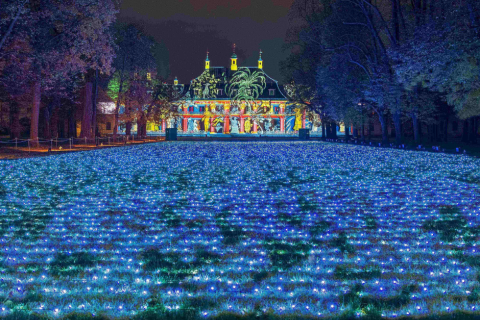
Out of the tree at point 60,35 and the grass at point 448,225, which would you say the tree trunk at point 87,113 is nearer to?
the tree at point 60,35

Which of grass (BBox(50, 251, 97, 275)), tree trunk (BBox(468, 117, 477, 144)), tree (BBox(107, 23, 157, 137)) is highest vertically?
tree (BBox(107, 23, 157, 137))

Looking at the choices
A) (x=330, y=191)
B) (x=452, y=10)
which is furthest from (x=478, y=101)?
(x=330, y=191)

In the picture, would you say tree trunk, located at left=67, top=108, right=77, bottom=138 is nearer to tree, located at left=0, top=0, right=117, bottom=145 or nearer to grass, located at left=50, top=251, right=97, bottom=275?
tree, located at left=0, top=0, right=117, bottom=145

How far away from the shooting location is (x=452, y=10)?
66.1 ft

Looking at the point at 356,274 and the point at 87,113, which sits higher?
the point at 87,113

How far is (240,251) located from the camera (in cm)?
577

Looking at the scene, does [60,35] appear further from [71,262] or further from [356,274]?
[356,274]

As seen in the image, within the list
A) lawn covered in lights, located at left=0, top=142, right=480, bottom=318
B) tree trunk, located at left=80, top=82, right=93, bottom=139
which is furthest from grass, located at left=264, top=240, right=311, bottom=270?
tree trunk, located at left=80, top=82, right=93, bottom=139

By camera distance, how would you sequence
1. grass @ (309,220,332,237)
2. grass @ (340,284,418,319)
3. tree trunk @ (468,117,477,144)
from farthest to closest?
tree trunk @ (468,117,477,144) → grass @ (309,220,332,237) → grass @ (340,284,418,319)

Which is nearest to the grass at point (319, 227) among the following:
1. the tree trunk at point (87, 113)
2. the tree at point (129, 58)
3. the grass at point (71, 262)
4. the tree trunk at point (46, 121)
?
the grass at point (71, 262)

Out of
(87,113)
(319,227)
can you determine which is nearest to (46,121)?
(87,113)

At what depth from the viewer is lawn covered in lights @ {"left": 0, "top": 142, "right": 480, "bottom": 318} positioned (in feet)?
13.4

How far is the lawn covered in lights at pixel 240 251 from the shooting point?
408cm

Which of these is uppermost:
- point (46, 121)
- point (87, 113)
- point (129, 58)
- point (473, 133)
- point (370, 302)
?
point (129, 58)
